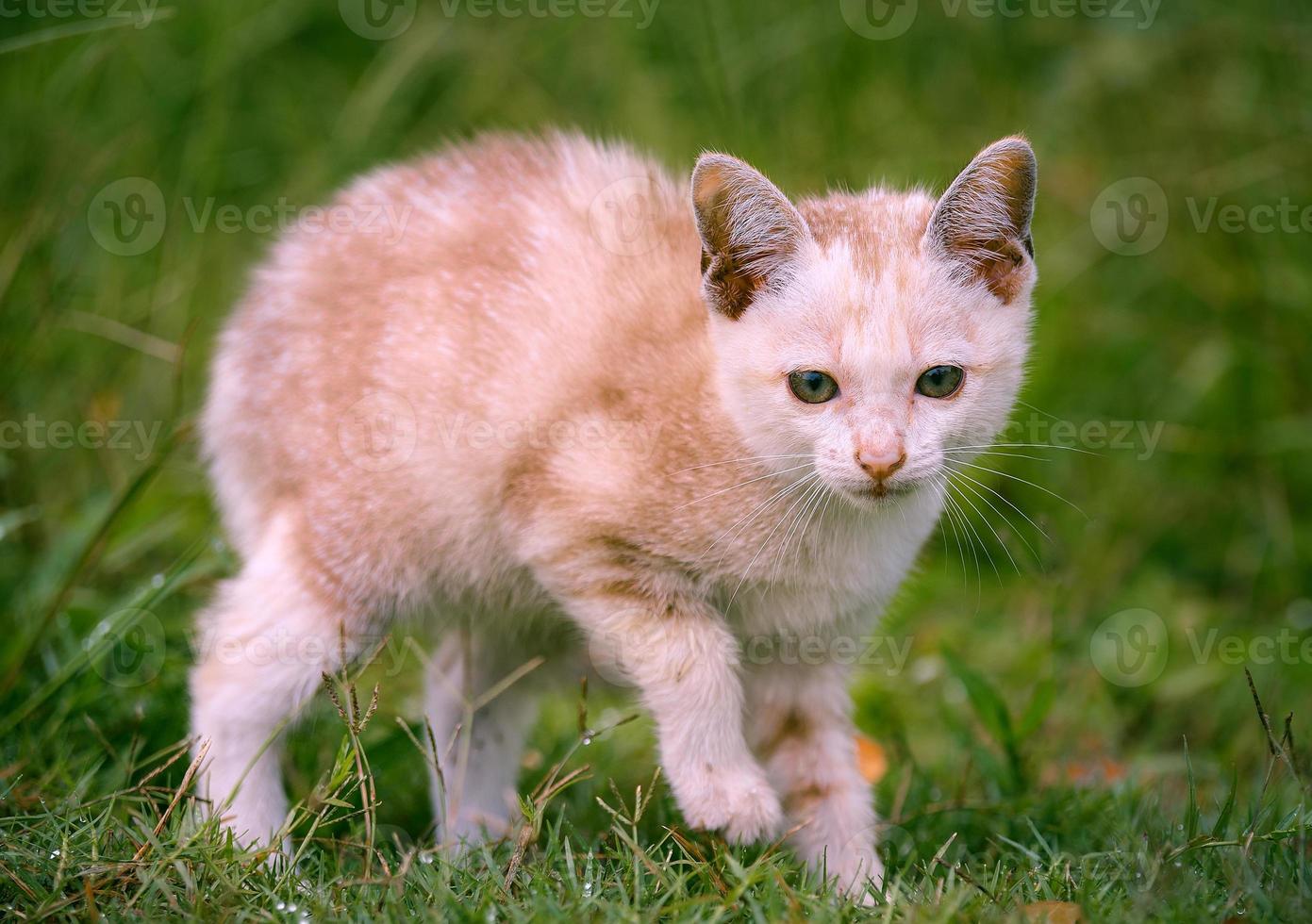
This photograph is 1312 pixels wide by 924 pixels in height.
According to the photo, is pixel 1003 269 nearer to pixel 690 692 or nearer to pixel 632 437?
pixel 632 437

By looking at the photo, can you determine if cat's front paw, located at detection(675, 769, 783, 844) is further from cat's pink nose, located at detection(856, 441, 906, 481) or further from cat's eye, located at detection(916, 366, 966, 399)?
cat's eye, located at detection(916, 366, 966, 399)

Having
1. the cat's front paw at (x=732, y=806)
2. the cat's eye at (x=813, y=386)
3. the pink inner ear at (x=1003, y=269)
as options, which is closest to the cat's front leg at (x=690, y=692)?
the cat's front paw at (x=732, y=806)

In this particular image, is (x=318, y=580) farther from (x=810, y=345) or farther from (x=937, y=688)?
(x=937, y=688)

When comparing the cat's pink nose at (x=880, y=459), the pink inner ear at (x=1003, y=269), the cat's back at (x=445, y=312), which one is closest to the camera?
the cat's pink nose at (x=880, y=459)

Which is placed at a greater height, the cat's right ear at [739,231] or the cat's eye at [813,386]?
the cat's right ear at [739,231]

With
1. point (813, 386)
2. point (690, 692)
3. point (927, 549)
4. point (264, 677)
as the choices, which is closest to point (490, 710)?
point (264, 677)

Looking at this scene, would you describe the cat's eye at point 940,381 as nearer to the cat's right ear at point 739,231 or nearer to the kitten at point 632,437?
the kitten at point 632,437

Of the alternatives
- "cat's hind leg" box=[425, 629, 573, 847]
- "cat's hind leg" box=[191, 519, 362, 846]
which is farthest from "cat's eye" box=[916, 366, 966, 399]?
"cat's hind leg" box=[191, 519, 362, 846]
